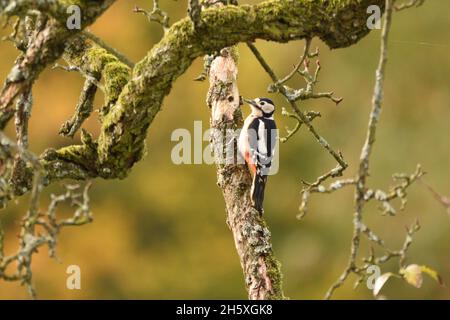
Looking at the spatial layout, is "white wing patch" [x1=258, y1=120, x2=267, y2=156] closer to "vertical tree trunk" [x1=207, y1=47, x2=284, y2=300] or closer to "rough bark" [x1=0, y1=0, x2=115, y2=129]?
"vertical tree trunk" [x1=207, y1=47, x2=284, y2=300]

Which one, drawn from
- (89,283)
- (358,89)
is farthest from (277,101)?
(89,283)

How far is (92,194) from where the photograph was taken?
19562mm

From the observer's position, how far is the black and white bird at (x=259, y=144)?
6606 mm

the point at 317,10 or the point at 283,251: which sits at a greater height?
the point at 283,251

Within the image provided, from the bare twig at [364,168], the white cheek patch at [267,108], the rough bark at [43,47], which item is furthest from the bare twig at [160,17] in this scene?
the white cheek patch at [267,108]

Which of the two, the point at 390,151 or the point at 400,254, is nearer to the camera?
the point at 400,254

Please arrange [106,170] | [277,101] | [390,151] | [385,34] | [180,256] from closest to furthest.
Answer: [385,34] < [106,170] < [390,151] < [277,101] < [180,256]

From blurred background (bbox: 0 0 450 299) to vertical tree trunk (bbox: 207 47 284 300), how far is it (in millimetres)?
9796

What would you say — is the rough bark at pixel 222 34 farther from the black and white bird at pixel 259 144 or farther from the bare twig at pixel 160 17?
the black and white bird at pixel 259 144

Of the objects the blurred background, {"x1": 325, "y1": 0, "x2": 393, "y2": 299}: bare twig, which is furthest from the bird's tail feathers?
the blurred background

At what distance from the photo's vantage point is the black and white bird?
6.61 m

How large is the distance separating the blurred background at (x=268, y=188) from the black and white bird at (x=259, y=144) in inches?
330
